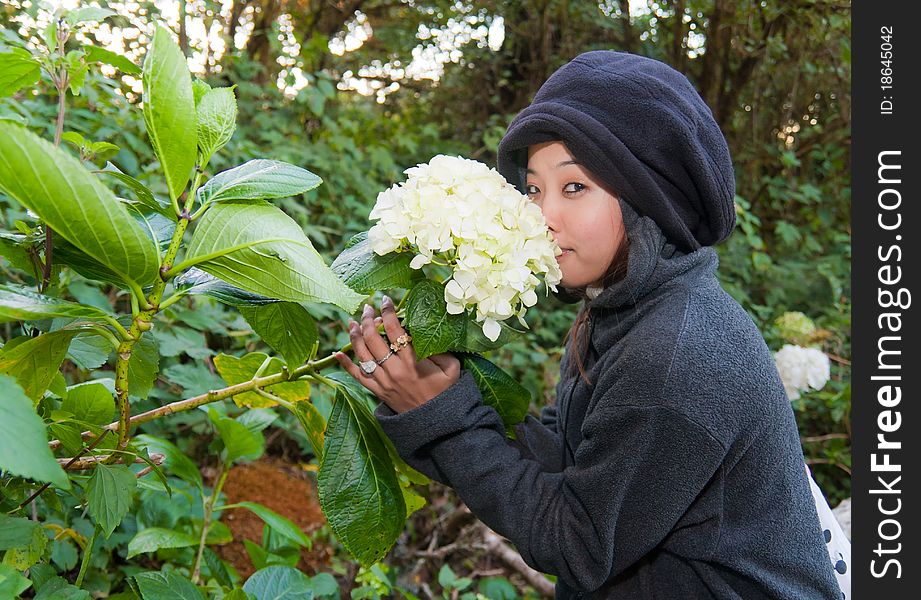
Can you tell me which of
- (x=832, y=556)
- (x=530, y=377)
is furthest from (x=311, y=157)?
(x=832, y=556)

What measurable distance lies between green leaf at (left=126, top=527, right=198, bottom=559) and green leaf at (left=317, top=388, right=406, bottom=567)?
0.45 metres

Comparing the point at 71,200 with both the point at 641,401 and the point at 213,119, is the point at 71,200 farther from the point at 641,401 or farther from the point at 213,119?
the point at 641,401

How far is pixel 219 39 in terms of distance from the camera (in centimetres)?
388

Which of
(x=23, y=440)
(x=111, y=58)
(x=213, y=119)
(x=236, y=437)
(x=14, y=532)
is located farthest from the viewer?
(x=236, y=437)

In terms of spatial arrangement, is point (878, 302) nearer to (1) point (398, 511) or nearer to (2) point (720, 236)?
(2) point (720, 236)

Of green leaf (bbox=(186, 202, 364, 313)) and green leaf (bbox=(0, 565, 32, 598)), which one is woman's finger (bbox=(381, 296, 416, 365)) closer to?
green leaf (bbox=(186, 202, 364, 313))

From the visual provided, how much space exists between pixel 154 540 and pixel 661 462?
935mm

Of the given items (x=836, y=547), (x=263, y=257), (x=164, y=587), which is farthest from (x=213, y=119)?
(x=836, y=547)

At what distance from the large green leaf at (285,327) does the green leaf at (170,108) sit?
0.80ft

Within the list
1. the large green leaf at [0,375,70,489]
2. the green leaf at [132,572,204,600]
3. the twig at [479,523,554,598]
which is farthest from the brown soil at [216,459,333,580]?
the large green leaf at [0,375,70,489]

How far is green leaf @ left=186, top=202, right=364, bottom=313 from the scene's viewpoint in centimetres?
96

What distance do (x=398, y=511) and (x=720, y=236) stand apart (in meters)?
0.72

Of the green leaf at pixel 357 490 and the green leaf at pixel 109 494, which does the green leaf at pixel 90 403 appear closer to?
the green leaf at pixel 109 494

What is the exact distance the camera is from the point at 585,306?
1.54m
